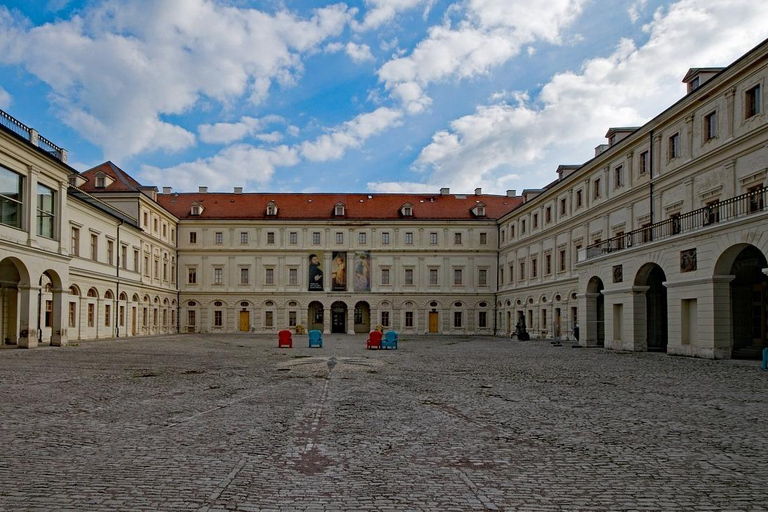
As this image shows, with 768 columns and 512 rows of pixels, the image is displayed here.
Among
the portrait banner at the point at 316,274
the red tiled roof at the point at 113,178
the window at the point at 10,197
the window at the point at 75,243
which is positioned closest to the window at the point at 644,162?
the window at the point at 10,197

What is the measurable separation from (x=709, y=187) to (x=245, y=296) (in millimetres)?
43388

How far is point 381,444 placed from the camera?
295 inches

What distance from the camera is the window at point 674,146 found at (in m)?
28.7

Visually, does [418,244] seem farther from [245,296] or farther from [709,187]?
[709,187]

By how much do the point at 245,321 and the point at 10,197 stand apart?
113 ft

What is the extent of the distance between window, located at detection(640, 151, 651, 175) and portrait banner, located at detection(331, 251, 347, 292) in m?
32.4

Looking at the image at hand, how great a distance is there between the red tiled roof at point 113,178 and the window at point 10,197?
21577mm

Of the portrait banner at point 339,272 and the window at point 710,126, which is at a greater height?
the window at point 710,126

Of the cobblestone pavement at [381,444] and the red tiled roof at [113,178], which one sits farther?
the red tiled roof at [113,178]

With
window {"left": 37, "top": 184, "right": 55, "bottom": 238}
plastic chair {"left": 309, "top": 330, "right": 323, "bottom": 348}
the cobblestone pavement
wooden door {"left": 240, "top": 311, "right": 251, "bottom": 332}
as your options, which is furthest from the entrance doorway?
the cobblestone pavement

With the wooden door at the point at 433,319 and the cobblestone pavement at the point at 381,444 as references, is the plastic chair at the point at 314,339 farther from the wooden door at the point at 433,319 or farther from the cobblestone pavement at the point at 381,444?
the wooden door at the point at 433,319

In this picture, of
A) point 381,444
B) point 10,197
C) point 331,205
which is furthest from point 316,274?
point 381,444

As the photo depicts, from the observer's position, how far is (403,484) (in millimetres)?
5758

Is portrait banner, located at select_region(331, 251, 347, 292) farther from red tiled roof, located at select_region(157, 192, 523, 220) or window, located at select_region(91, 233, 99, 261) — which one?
window, located at select_region(91, 233, 99, 261)
